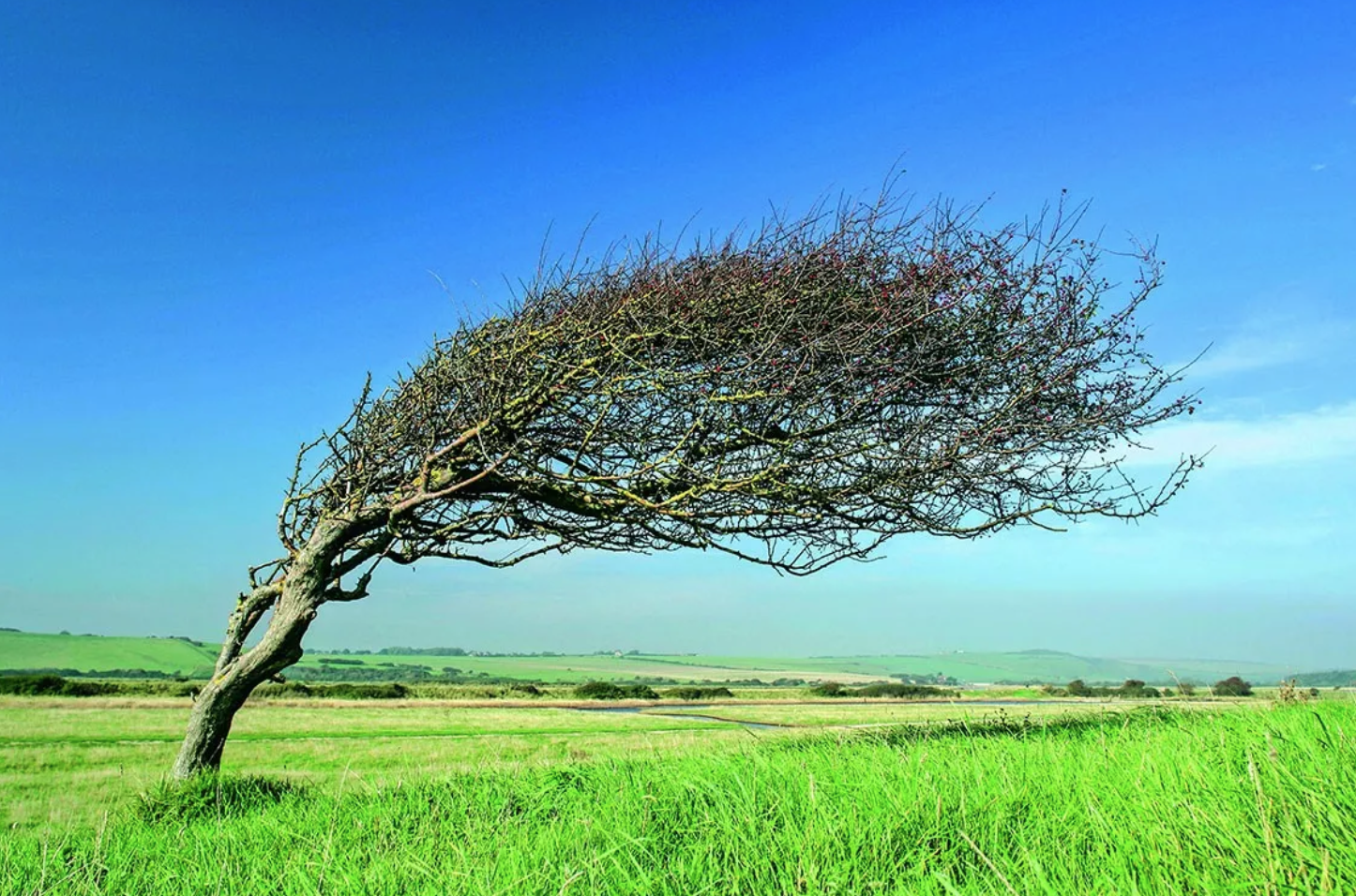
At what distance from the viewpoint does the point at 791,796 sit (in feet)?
15.7

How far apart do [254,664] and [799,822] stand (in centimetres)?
729

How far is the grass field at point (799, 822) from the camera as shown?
331 centimetres

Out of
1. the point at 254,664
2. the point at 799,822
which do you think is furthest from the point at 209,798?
the point at 799,822

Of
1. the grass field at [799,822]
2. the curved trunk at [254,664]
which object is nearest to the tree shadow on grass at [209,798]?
the grass field at [799,822]

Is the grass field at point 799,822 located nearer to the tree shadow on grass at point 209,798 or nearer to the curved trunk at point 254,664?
the tree shadow on grass at point 209,798

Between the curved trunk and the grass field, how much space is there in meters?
0.61

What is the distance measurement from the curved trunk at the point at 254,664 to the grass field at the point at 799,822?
2.01 feet

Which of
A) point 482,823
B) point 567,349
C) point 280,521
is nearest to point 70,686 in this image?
point 280,521

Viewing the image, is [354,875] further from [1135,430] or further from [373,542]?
[1135,430]

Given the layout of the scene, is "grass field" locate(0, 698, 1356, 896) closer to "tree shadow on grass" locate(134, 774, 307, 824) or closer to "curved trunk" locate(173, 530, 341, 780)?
"tree shadow on grass" locate(134, 774, 307, 824)

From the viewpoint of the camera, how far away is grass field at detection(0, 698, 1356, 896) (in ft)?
10.9

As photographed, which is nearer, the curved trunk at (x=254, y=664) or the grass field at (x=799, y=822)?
the grass field at (x=799, y=822)

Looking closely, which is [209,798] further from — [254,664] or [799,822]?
[799,822]

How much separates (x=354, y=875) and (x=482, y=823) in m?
1.21
